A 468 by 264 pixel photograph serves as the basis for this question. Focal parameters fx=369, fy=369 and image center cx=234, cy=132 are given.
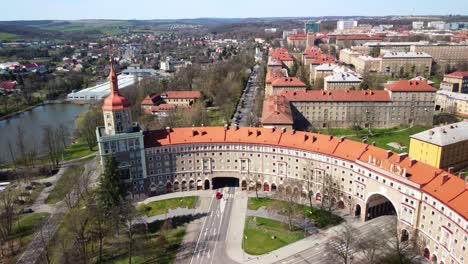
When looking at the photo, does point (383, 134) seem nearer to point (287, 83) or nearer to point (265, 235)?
point (287, 83)

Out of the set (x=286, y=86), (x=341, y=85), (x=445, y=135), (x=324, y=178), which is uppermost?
(x=286, y=86)

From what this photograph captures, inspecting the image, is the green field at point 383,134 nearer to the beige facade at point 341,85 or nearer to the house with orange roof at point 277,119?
the house with orange roof at point 277,119

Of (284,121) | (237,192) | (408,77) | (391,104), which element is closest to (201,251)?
(237,192)

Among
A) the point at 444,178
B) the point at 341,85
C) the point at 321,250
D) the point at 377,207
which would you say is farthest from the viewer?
the point at 341,85

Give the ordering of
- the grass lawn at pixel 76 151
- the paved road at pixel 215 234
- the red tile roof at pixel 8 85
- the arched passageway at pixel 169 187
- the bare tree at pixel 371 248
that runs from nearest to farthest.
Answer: the bare tree at pixel 371 248 < the paved road at pixel 215 234 < the arched passageway at pixel 169 187 < the grass lawn at pixel 76 151 < the red tile roof at pixel 8 85

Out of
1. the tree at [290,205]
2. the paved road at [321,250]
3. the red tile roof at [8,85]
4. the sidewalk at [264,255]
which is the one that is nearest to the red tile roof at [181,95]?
the tree at [290,205]

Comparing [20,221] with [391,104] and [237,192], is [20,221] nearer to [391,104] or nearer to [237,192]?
[237,192]

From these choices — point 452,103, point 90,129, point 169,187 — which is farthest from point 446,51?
point 90,129
